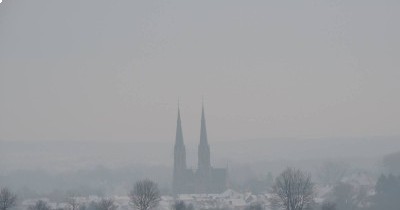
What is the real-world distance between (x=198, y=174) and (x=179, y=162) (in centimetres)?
291

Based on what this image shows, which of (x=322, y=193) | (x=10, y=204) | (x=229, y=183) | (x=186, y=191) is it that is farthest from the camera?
(x=229, y=183)

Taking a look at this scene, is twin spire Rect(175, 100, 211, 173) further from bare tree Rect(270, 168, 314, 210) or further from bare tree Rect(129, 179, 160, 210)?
bare tree Rect(129, 179, 160, 210)

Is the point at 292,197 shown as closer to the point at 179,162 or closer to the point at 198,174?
the point at 198,174

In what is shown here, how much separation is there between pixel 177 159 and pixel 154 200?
7969 centimetres

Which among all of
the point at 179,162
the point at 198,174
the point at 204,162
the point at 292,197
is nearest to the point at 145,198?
the point at 292,197

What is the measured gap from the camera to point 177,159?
613ft

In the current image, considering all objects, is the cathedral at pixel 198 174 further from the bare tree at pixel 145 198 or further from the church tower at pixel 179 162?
the bare tree at pixel 145 198

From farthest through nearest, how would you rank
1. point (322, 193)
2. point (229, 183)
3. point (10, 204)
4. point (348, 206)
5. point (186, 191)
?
point (229, 183), point (186, 191), point (322, 193), point (348, 206), point (10, 204)

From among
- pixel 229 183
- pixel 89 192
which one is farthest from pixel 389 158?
pixel 89 192

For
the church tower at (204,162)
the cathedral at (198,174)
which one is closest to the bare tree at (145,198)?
the cathedral at (198,174)

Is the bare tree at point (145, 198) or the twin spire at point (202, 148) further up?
the twin spire at point (202, 148)

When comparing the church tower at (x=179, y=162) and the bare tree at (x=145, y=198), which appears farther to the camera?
the church tower at (x=179, y=162)

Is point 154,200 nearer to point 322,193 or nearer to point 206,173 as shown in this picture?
point 322,193

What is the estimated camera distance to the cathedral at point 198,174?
18338 cm
